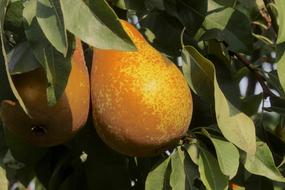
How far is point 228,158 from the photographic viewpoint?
1211 mm

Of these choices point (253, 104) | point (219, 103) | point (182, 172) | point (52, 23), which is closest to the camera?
point (52, 23)

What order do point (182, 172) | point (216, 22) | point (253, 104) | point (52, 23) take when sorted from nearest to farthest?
point (52, 23) < point (182, 172) < point (216, 22) < point (253, 104)

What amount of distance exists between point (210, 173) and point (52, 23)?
0.45m

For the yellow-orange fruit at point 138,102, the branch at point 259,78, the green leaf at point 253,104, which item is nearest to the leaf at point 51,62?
the yellow-orange fruit at point 138,102

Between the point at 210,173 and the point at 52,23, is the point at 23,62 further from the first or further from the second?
the point at 210,173

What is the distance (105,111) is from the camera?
1108 millimetres

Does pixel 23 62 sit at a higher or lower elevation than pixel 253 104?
higher

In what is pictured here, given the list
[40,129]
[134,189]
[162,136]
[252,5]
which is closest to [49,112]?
[40,129]

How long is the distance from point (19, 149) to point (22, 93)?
424 millimetres

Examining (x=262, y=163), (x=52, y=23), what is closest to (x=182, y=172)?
(x=262, y=163)

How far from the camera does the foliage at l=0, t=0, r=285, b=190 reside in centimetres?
100

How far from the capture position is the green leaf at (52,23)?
3.10ft

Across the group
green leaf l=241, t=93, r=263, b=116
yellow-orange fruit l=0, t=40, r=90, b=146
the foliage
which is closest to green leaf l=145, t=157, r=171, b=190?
the foliage

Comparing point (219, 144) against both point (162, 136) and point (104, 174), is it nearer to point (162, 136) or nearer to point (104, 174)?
point (162, 136)
